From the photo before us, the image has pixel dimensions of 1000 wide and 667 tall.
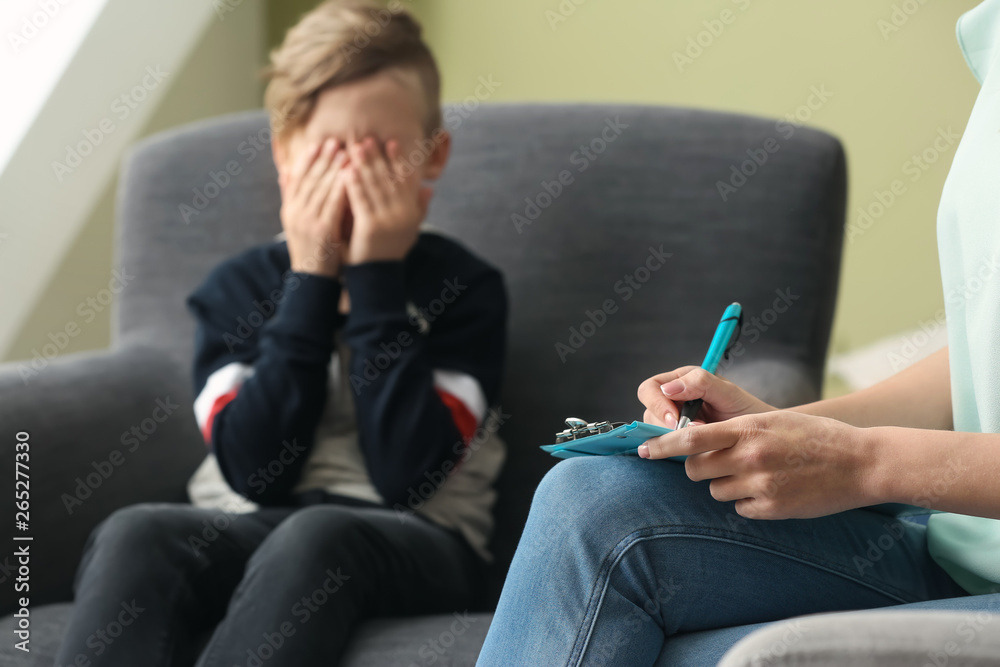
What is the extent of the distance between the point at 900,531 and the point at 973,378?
122 millimetres

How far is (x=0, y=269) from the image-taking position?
1417 mm

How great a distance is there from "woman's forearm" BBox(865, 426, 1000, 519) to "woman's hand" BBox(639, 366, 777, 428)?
13 centimetres

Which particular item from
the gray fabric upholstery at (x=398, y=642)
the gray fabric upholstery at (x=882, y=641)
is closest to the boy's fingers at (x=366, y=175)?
the gray fabric upholstery at (x=398, y=642)

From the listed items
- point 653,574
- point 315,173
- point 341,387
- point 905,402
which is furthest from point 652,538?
point 315,173

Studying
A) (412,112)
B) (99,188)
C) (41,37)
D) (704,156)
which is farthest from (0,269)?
(704,156)

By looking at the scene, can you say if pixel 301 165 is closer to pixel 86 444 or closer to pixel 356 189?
pixel 356 189

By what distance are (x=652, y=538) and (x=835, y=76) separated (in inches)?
56.2

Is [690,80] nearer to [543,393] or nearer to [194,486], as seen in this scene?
Result: [543,393]

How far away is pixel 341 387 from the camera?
0.98 m

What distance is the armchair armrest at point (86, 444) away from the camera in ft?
2.89

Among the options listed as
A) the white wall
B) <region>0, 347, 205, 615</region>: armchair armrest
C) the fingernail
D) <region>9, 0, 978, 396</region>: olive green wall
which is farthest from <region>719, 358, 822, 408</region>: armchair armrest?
the white wall

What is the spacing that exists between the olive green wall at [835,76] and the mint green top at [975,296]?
1.05 m

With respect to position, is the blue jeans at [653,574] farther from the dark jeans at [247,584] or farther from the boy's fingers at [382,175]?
the boy's fingers at [382,175]

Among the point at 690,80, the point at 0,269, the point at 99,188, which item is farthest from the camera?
the point at 690,80
